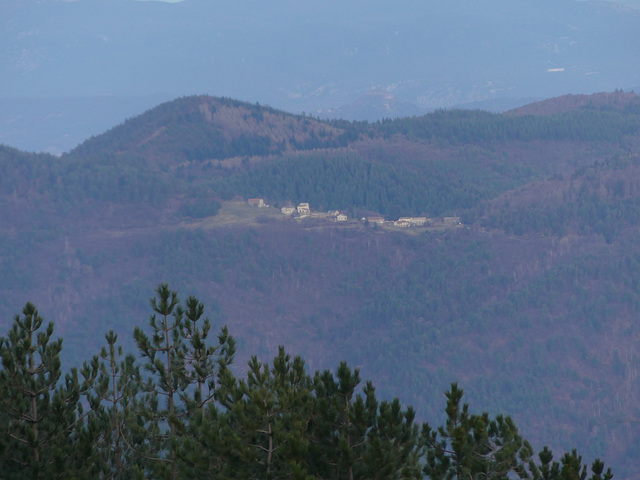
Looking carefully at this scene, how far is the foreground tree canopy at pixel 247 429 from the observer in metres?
22.8

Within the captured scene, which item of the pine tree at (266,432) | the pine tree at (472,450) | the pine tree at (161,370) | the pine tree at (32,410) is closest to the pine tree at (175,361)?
the pine tree at (161,370)

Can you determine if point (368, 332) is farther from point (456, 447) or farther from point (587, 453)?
point (456, 447)

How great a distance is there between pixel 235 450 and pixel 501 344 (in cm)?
16531

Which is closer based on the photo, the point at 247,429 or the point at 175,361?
the point at 247,429

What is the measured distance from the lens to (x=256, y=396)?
22.8 metres

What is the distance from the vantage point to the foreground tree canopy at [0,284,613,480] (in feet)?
74.8

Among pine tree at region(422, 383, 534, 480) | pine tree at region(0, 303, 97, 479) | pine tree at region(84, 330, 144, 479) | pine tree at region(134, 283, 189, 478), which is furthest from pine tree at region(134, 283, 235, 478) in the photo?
pine tree at region(422, 383, 534, 480)

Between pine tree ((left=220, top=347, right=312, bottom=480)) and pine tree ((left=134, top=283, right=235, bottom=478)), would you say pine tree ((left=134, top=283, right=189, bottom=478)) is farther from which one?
pine tree ((left=220, top=347, right=312, bottom=480))

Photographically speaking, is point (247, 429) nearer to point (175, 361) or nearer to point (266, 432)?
point (266, 432)

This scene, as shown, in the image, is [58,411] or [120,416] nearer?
[58,411]

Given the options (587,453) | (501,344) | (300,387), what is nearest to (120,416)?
(300,387)

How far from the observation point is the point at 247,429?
74.5ft

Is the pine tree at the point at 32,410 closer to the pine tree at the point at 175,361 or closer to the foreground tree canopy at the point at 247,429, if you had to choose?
the foreground tree canopy at the point at 247,429

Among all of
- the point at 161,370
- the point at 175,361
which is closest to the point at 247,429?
the point at 161,370
